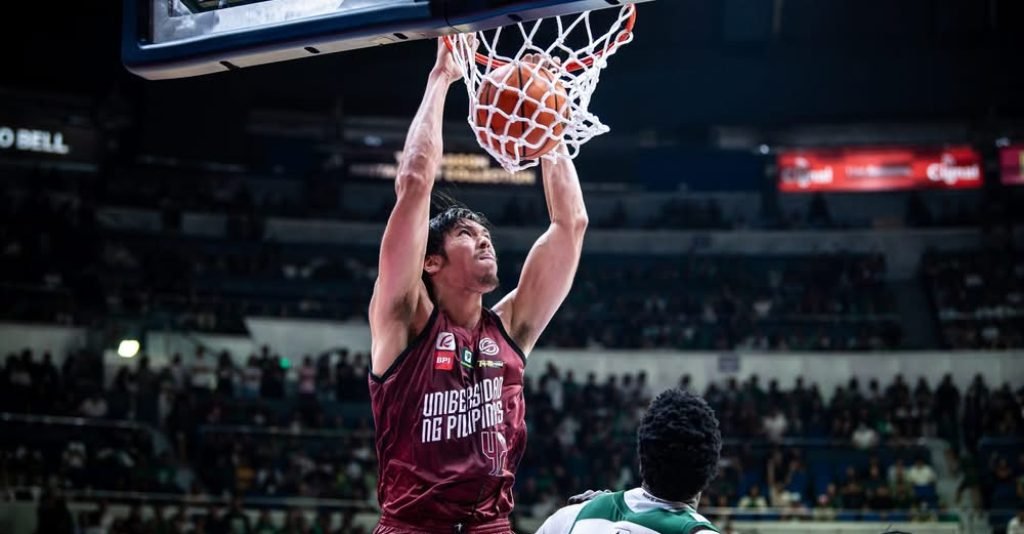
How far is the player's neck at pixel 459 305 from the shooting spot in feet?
13.1

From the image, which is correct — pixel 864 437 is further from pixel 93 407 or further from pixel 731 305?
pixel 93 407

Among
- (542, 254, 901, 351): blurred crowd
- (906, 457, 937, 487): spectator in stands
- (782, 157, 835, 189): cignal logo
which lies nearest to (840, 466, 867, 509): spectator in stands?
(906, 457, 937, 487): spectator in stands

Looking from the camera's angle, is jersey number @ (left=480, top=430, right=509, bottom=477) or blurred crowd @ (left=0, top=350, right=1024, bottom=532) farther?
blurred crowd @ (left=0, top=350, right=1024, bottom=532)

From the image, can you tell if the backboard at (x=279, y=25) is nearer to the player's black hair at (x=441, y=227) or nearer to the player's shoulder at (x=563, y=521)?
the player's black hair at (x=441, y=227)

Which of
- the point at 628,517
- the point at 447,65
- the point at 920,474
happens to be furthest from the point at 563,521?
the point at 920,474

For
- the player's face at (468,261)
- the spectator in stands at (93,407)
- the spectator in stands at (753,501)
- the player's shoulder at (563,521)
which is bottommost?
the spectator in stands at (753,501)

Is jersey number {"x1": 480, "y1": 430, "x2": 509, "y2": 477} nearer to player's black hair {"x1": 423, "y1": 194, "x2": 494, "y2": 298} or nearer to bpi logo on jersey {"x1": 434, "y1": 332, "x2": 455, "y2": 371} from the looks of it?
bpi logo on jersey {"x1": 434, "y1": 332, "x2": 455, "y2": 371}

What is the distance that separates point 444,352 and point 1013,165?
73.4ft

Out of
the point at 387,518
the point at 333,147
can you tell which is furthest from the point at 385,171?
the point at 387,518

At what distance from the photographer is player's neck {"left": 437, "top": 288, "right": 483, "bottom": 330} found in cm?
400

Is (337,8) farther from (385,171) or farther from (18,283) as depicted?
(385,171)

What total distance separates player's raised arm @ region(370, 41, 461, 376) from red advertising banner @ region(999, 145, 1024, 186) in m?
22.1

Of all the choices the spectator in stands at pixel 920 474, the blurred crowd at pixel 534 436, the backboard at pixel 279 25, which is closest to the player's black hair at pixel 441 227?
the backboard at pixel 279 25

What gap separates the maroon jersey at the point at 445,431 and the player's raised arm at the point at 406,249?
0.07 m
